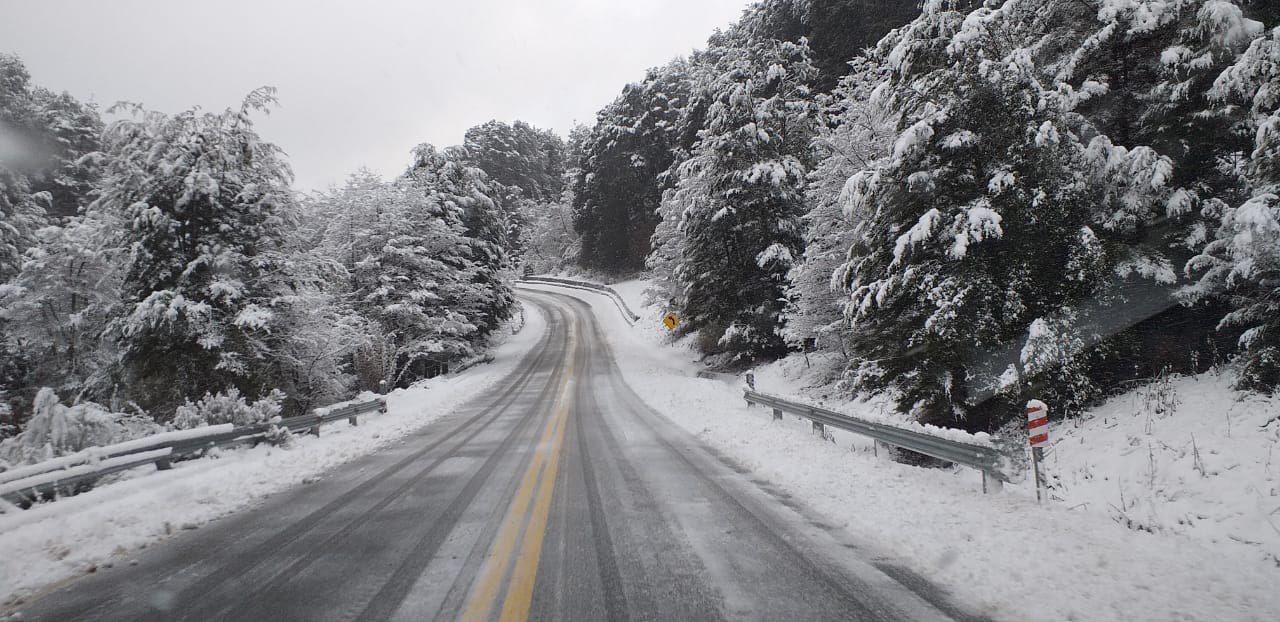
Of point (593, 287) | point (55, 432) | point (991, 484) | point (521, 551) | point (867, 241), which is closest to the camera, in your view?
point (521, 551)

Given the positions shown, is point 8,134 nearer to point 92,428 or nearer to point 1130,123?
point 92,428

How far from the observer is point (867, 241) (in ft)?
32.1

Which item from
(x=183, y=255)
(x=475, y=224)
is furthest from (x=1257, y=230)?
(x=475, y=224)

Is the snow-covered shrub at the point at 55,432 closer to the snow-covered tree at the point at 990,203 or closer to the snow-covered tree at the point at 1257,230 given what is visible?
the snow-covered tree at the point at 990,203

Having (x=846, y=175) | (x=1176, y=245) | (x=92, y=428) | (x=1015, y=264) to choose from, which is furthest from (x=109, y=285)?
(x=1176, y=245)

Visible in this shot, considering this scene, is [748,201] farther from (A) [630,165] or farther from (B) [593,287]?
(B) [593,287]

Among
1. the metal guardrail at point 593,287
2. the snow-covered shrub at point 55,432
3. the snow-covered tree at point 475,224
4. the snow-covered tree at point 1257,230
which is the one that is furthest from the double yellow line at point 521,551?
the metal guardrail at point 593,287

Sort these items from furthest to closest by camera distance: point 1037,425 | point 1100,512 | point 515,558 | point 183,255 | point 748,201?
point 748,201, point 183,255, point 1037,425, point 1100,512, point 515,558

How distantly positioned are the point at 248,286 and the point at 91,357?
9184mm

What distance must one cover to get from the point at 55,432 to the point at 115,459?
1.23 metres

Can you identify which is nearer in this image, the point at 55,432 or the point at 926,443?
the point at 926,443

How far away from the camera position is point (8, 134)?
22.5 metres

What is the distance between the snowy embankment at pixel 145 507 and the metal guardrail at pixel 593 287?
1201 inches

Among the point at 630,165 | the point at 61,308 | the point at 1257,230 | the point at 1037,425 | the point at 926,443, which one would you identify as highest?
the point at 630,165
